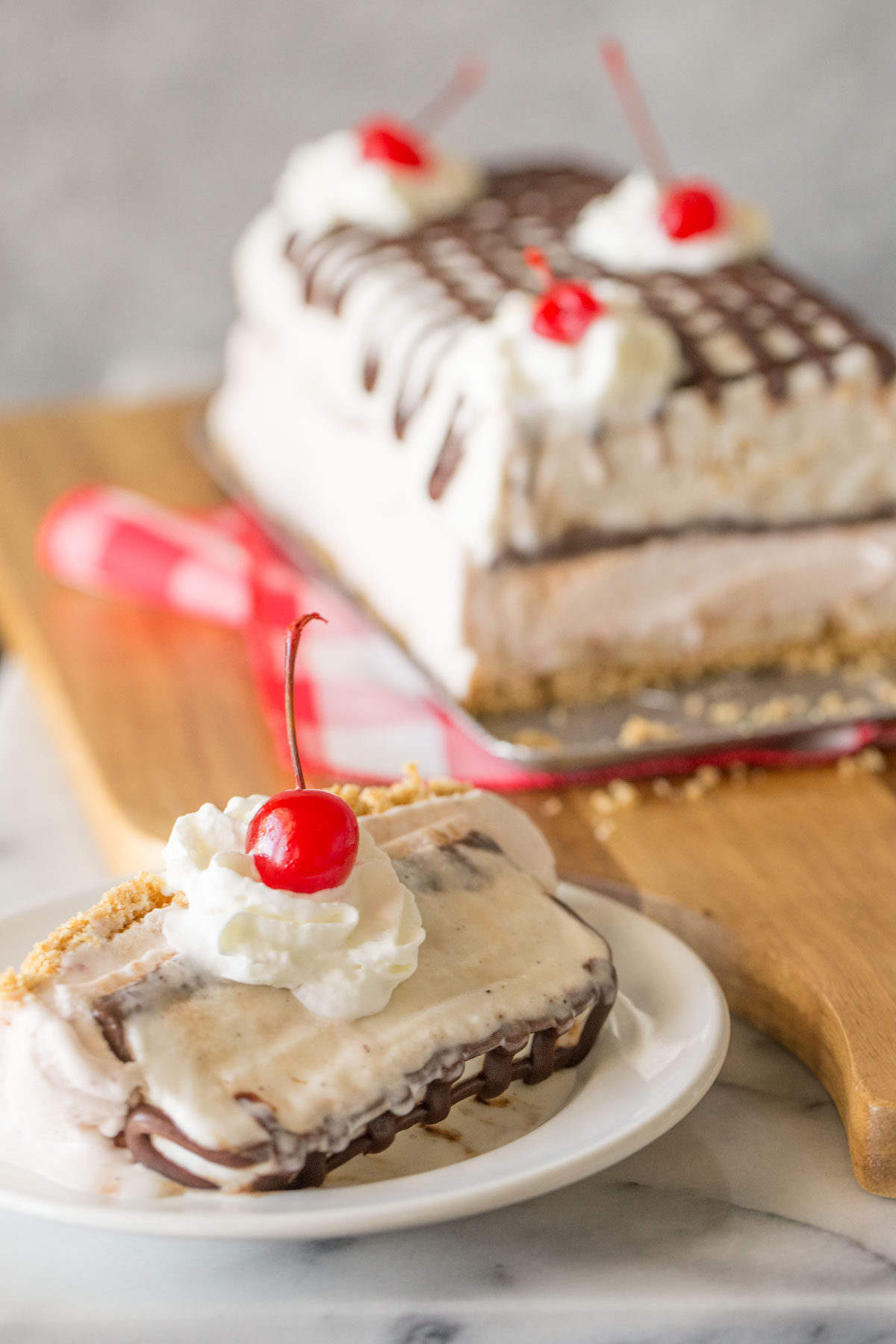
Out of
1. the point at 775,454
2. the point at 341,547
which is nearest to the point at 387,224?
the point at 341,547

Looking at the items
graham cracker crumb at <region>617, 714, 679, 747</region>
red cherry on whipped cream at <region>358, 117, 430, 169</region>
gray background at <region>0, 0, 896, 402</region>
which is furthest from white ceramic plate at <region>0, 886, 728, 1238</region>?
gray background at <region>0, 0, 896, 402</region>

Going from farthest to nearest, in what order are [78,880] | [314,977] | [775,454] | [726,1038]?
[775,454], [78,880], [726,1038], [314,977]

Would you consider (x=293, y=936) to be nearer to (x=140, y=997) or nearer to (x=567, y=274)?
(x=140, y=997)

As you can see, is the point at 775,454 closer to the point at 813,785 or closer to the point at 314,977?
the point at 813,785

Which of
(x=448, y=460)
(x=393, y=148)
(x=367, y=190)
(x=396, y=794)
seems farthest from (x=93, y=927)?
(x=393, y=148)

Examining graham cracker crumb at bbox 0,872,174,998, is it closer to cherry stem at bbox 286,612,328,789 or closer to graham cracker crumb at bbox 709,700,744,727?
cherry stem at bbox 286,612,328,789

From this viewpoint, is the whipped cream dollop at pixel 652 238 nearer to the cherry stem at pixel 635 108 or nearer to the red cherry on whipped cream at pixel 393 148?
the red cherry on whipped cream at pixel 393 148
